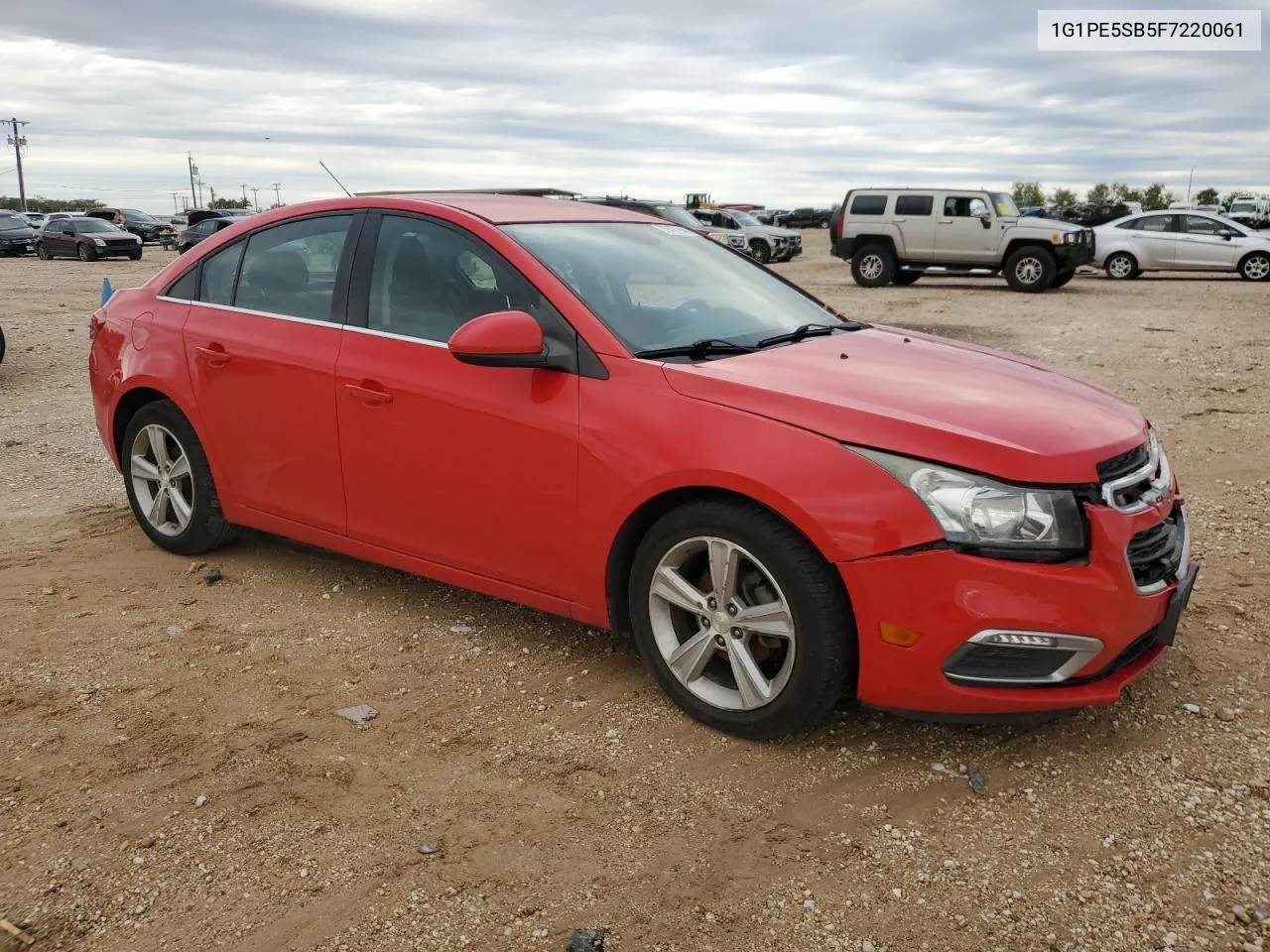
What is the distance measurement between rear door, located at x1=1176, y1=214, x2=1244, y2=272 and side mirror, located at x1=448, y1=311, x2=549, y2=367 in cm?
2231

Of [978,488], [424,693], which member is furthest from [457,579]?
[978,488]

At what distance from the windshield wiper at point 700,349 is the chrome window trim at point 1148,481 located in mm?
1230

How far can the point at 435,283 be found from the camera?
3.97 m

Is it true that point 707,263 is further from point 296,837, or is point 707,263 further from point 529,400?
point 296,837

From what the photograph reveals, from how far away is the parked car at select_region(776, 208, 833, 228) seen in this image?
73.4 meters

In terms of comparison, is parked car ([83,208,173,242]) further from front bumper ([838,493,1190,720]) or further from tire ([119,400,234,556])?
front bumper ([838,493,1190,720])

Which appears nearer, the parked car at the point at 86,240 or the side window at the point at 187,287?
the side window at the point at 187,287

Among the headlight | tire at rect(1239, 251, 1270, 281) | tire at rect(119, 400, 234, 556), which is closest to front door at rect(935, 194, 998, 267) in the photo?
tire at rect(1239, 251, 1270, 281)

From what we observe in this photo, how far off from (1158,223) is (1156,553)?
22.0 metres

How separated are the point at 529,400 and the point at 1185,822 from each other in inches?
90.6

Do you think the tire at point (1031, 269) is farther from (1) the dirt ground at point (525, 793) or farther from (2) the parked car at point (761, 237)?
(1) the dirt ground at point (525, 793)

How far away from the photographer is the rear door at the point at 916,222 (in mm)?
20312

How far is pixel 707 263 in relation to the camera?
4.41m

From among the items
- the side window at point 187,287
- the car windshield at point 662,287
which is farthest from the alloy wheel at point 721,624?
the side window at point 187,287
